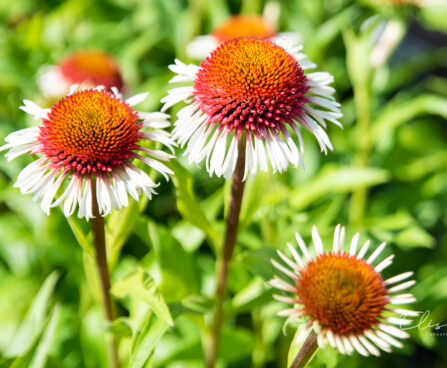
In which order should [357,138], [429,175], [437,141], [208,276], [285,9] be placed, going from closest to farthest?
1. [208,276]
2. [357,138]
3. [429,175]
4. [437,141]
5. [285,9]

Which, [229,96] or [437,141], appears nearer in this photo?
[229,96]

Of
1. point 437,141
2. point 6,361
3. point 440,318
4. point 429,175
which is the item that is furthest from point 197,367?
point 437,141

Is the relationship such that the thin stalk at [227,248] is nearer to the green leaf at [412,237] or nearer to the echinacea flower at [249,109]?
the echinacea flower at [249,109]

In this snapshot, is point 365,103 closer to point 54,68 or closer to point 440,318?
point 440,318

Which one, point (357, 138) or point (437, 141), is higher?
point (437, 141)

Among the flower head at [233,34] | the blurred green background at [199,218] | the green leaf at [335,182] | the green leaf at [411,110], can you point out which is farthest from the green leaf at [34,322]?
the green leaf at [411,110]

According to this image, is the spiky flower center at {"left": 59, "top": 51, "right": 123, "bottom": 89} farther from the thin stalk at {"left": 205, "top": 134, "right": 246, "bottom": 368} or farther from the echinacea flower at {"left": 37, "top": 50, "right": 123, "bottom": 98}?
the thin stalk at {"left": 205, "top": 134, "right": 246, "bottom": 368}

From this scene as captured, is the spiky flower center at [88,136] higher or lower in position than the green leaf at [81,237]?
higher
